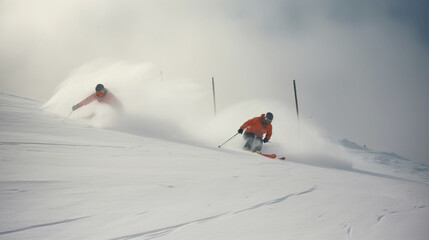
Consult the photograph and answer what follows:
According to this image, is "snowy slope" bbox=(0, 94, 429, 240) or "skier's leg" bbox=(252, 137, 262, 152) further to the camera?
"skier's leg" bbox=(252, 137, 262, 152)

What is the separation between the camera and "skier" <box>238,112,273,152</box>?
862 centimetres

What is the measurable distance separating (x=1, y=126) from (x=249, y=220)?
4.56 meters

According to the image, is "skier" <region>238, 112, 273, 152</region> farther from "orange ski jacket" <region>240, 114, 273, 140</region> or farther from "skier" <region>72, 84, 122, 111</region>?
"skier" <region>72, 84, 122, 111</region>

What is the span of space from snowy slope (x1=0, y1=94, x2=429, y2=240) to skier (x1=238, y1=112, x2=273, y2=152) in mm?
5122

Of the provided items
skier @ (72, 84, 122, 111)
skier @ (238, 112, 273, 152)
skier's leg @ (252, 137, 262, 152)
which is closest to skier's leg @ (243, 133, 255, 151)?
skier @ (238, 112, 273, 152)

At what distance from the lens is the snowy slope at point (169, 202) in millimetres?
1476

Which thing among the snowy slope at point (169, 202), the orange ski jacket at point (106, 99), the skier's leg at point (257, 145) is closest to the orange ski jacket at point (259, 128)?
the skier's leg at point (257, 145)

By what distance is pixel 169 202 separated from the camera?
196 centimetres

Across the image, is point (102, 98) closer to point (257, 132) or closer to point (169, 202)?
point (257, 132)

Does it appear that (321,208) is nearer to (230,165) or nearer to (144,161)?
(230,165)

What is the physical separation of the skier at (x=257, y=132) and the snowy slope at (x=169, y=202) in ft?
16.8

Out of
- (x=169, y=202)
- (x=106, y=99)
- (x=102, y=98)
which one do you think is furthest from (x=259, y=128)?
(x=169, y=202)

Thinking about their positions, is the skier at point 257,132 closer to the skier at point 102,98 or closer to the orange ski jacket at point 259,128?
the orange ski jacket at point 259,128

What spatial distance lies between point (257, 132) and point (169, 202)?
7103mm
